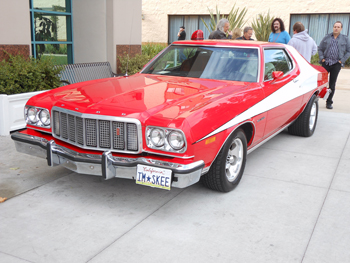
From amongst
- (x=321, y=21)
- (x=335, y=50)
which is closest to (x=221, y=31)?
(x=335, y=50)

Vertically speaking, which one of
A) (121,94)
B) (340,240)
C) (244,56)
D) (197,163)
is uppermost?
(244,56)

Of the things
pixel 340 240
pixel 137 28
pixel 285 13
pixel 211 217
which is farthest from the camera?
pixel 285 13

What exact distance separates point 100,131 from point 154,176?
0.71 meters

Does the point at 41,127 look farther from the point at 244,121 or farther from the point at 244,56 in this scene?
the point at 244,56

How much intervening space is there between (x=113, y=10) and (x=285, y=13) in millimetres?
14022

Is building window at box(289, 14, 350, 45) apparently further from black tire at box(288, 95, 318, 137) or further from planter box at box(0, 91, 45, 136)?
planter box at box(0, 91, 45, 136)

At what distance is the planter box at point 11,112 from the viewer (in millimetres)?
6043

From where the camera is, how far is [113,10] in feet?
31.7

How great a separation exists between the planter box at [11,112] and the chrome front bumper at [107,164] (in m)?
2.33

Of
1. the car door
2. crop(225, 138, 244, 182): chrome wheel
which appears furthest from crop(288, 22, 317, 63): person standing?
crop(225, 138, 244, 182): chrome wheel

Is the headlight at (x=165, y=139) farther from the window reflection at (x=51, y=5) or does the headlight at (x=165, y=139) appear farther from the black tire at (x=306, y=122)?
the window reflection at (x=51, y=5)

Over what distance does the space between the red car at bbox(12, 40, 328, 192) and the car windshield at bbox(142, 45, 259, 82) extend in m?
0.01

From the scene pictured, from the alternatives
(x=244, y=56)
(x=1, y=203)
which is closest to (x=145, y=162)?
(x=1, y=203)

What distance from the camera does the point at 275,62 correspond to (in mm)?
5469
